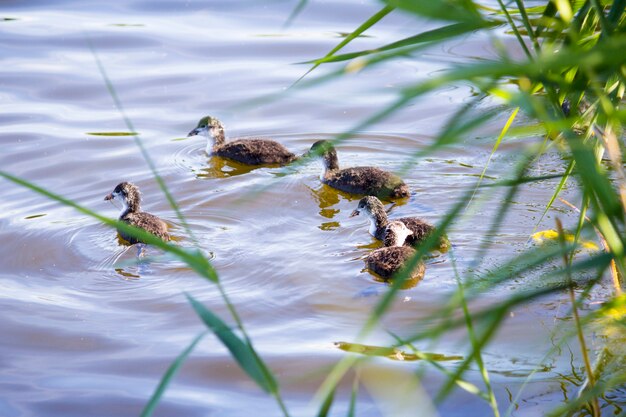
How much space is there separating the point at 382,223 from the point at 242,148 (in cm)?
167

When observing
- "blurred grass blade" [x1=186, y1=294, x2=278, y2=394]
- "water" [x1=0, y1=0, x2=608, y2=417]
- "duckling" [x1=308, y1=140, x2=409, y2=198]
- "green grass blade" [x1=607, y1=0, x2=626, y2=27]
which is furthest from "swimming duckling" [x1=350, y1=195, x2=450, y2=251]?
"blurred grass blade" [x1=186, y1=294, x2=278, y2=394]

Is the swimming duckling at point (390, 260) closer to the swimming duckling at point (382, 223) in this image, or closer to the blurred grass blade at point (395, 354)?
the swimming duckling at point (382, 223)

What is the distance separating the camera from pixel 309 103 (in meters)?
8.49

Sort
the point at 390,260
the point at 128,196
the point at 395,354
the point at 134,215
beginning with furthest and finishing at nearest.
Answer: the point at 128,196
the point at 134,215
the point at 390,260
the point at 395,354

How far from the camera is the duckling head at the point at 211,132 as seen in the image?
24.3 feet

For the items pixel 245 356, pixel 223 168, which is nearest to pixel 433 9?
pixel 245 356

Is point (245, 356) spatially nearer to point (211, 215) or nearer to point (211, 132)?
point (211, 215)

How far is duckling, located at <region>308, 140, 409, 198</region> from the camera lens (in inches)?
253

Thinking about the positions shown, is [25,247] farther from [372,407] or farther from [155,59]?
[155,59]

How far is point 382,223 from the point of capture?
231 inches

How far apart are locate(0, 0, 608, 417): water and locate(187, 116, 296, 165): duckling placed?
87mm

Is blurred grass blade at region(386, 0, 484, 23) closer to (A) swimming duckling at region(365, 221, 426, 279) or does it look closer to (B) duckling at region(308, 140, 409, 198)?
(A) swimming duckling at region(365, 221, 426, 279)

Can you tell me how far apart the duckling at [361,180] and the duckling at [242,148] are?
32 centimetres

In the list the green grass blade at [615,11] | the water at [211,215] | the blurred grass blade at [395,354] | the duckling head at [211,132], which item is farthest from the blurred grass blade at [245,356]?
the duckling head at [211,132]
